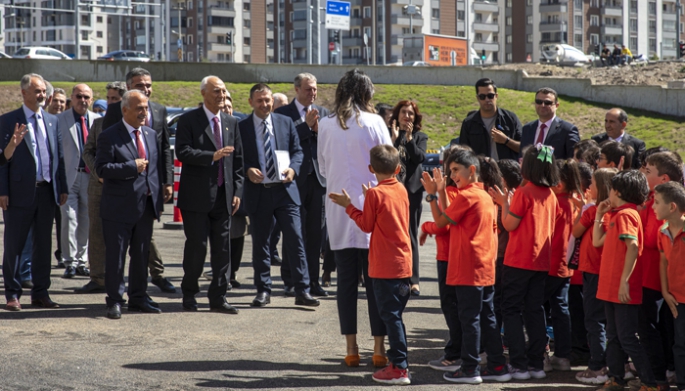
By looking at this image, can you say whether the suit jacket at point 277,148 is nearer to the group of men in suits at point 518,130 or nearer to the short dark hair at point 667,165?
the group of men in suits at point 518,130

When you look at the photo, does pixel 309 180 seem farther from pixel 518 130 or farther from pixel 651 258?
pixel 651 258

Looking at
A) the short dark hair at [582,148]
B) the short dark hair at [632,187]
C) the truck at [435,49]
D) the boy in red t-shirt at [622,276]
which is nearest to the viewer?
the boy in red t-shirt at [622,276]

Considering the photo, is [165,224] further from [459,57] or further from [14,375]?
[459,57]

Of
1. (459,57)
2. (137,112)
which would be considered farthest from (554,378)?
(459,57)

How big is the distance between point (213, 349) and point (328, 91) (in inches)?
1546

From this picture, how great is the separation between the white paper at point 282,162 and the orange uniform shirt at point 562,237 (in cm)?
322

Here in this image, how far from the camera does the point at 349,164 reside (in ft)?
22.9

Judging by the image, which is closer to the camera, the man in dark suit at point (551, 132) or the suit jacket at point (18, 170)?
the suit jacket at point (18, 170)

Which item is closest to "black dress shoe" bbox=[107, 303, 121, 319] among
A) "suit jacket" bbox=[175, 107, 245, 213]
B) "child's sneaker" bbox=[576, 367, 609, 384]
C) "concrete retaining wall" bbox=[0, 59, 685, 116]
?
"suit jacket" bbox=[175, 107, 245, 213]

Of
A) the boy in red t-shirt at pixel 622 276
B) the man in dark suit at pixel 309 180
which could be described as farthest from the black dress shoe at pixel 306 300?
the boy in red t-shirt at pixel 622 276

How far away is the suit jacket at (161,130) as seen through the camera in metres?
8.87

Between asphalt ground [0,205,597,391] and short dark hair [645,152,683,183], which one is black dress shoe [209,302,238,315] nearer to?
asphalt ground [0,205,597,391]

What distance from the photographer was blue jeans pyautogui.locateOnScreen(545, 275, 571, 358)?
676 cm

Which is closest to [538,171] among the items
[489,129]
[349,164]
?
[349,164]
